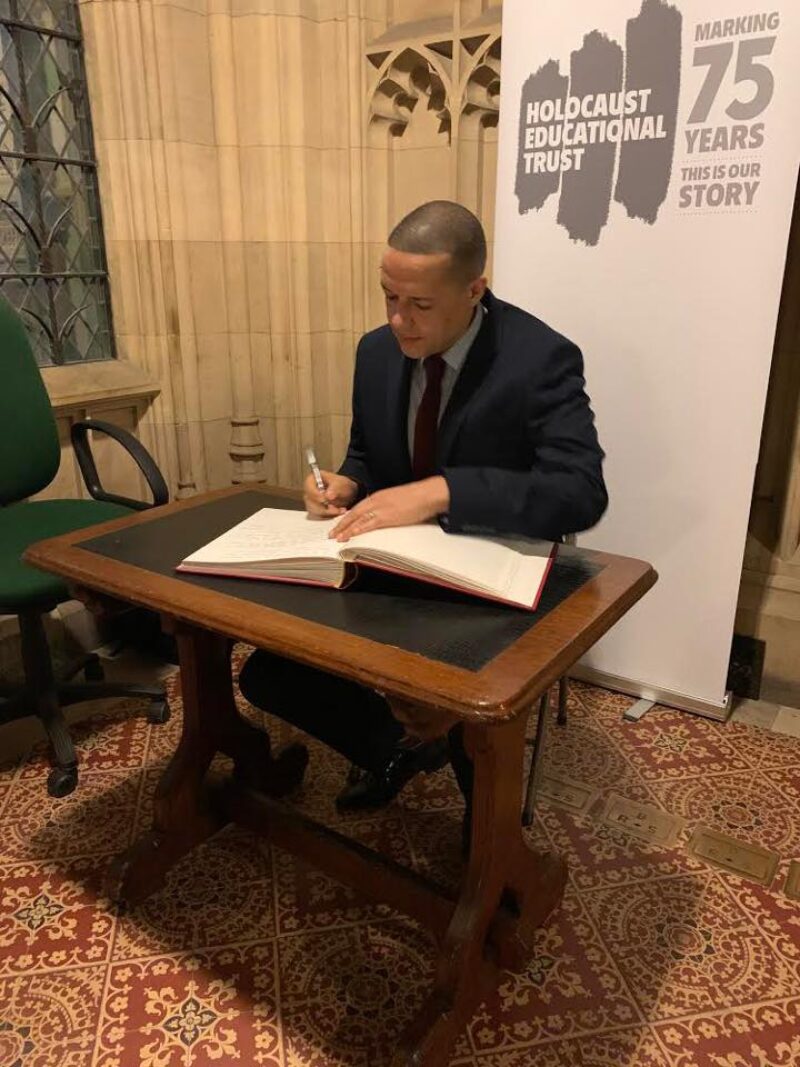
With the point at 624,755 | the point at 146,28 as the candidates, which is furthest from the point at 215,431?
the point at 624,755

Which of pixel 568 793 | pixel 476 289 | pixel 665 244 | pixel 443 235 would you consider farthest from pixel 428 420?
pixel 568 793

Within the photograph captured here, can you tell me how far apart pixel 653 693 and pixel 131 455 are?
186 cm

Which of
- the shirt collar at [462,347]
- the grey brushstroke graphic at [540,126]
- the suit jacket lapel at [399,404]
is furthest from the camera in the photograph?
the grey brushstroke graphic at [540,126]

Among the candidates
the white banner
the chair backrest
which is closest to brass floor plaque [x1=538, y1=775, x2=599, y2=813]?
the white banner

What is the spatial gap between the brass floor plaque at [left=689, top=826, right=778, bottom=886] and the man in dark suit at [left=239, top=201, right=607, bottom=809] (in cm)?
69

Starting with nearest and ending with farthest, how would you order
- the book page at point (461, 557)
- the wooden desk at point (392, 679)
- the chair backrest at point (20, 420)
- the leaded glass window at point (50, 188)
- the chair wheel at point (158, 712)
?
the wooden desk at point (392, 679), the book page at point (461, 557), the chair backrest at point (20, 420), the chair wheel at point (158, 712), the leaded glass window at point (50, 188)

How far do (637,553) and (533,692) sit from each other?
159cm

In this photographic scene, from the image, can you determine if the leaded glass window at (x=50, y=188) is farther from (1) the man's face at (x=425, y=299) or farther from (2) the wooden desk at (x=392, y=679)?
(1) the man's face at (x=425, y=299)

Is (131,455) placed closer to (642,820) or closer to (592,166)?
(592,166)

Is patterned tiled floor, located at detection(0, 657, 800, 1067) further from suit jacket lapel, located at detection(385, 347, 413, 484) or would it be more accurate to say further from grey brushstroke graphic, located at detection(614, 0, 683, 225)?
grey brushstroke graphic, located at detection(614, 0, 683, 225)

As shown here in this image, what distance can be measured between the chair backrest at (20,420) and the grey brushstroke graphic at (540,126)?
5.25 feet

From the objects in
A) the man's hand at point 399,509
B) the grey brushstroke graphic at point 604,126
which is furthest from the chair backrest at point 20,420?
the grey brushstroke graphic at point 604,126

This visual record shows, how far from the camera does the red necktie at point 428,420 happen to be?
66.8 inches

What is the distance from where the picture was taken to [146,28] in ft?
9.47
